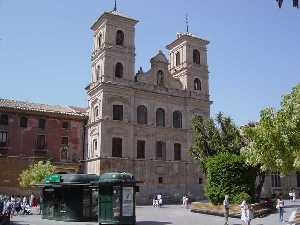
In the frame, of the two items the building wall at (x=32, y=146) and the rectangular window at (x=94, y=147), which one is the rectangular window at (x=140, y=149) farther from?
the building wall at (x=32, y=146)

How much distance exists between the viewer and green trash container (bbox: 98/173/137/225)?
23219 mm

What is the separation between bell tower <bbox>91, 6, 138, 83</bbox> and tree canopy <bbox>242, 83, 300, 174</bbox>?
2491cm

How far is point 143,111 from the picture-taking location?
50.1 m

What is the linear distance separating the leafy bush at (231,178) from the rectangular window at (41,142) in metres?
24.7

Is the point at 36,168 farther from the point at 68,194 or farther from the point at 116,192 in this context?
the point at 116,192

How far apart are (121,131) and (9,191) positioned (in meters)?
13.9

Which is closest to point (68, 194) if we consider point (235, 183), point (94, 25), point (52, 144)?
point (235, 183)

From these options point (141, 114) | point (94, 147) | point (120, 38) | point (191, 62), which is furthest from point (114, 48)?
point (94, 147)

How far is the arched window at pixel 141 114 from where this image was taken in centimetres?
4969

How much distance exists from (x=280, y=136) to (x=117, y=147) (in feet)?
84.5

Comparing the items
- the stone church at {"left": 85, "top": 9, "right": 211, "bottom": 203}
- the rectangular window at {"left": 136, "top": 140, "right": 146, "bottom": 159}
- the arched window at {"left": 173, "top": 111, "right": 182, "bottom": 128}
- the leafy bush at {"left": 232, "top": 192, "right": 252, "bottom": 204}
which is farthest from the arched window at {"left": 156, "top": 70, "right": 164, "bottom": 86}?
the leafy bush at {"left": 232, "top": 192, "right": 252, "bottom": 204}

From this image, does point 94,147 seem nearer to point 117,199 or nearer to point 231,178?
point 231,178

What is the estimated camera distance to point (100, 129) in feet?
152

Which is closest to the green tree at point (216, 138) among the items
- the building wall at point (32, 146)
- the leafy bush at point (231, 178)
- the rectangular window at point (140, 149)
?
the leafy bush at point (231, 178)
